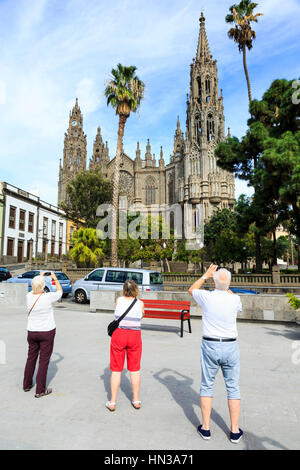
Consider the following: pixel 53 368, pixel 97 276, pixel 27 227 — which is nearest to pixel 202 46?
pixel 27 227

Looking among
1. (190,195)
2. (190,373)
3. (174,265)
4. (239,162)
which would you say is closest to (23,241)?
(174,265)

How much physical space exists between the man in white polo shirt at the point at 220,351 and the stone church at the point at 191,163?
49.6m

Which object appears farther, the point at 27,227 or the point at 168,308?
the point at 27,227

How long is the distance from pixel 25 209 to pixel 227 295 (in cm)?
4006

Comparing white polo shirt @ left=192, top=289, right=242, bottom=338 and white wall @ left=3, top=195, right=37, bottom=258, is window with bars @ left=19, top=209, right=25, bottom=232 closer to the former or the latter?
white wall @ left=3, top=195, right=37, bottom=258

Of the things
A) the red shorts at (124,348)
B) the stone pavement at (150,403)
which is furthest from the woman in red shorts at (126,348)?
the stone pavement at (150,403)

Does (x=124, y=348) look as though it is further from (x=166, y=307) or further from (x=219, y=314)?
(x=166, y=307)

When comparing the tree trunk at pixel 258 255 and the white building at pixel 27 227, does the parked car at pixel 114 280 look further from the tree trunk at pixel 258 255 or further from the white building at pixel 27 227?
the white building at pixel 27 227

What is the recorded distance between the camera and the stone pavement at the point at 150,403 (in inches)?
110

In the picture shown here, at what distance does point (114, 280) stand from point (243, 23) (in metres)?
23.1

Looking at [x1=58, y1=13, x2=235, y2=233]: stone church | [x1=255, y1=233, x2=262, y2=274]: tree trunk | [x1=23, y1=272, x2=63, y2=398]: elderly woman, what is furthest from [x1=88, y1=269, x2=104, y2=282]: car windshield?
[x1=58, y1=13, x2=235, y2=233]: stone church

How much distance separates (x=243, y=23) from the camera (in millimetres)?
23359

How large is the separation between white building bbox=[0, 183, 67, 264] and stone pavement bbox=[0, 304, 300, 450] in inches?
1254
